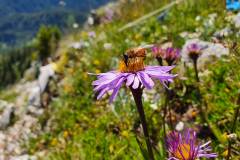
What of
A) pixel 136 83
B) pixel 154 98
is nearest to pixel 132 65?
pixel 136 83

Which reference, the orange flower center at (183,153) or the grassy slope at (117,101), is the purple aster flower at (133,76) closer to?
the orange flower center at (183,153)

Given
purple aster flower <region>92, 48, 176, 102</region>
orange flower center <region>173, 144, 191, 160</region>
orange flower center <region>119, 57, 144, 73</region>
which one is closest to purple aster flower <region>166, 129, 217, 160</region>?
orange flower center <region>173, 144, 191, 160</region>

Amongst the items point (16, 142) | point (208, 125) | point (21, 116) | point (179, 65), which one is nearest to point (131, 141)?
point (208, 125)

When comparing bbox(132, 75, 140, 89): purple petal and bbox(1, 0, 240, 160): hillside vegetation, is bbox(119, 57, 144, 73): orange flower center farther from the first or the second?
bbox(1, 0, 240, 160): hillside vegetation

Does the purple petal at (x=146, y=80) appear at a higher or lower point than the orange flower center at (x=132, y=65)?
lower

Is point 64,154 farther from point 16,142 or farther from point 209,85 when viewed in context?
point 16,142

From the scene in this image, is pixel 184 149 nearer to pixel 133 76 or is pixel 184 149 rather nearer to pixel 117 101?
pixel 133 76

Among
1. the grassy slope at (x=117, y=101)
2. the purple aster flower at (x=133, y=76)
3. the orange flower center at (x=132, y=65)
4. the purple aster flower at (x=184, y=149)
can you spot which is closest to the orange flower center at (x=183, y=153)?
the purple aster flower at (x=184, y=149)
